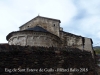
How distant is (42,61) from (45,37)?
35.7ft

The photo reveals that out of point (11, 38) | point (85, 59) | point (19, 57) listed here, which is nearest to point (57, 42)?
point (11, 38)

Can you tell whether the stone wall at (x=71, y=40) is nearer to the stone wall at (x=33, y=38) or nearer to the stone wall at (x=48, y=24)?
the stone wall at (x=48, y=24)

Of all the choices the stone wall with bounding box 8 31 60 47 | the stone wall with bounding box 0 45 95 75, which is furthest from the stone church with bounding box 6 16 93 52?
the stone wall with bounding box 0 45 95 75

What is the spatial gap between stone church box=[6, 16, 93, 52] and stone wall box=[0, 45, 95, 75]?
33.0 ft

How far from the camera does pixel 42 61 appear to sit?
6445mm

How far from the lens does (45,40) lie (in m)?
17.3

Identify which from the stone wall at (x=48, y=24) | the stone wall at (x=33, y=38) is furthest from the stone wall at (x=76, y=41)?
the stone wall at (x=33, y=38)

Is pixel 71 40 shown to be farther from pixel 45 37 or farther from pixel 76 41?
pixel 45 37

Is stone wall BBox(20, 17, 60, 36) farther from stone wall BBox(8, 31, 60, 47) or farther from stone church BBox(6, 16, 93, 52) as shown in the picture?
stone wall BBox(8, 31, 60, 47)

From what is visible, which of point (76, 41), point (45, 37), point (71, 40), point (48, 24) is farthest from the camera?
point (48, 24)

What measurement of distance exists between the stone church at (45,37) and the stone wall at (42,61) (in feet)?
33.0

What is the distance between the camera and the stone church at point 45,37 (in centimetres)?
1717

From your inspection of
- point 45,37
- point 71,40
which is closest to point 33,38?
point 45,37

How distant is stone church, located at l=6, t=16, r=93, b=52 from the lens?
17.2 m
